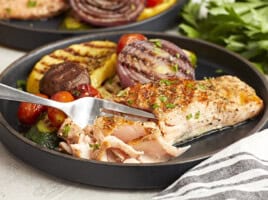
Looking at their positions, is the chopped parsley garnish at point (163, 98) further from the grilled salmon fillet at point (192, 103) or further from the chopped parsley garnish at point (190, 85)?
the chopped parsley garnish at point (190, 85)

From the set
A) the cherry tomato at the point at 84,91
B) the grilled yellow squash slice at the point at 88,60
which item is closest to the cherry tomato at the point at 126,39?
the grilled yellow squash slice at the point at 88,60

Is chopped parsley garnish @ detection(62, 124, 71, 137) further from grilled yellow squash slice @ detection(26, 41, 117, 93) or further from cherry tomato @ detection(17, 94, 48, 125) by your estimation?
grilled yellow squash slice @ detection(26, 41, 117, 93)

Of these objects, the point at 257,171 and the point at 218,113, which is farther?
the point at 218,113

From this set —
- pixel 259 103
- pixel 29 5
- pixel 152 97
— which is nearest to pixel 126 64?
pixel 152 97

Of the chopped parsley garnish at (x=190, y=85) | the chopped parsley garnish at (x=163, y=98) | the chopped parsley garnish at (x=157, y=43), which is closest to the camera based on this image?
the chopped parsley garnish at (x=163, y=98)

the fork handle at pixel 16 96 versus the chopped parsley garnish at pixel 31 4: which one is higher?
the fork handle at pixel 16 96

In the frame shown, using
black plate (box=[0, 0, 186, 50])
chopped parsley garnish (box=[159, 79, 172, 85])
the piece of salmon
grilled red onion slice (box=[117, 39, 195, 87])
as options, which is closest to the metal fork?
the piece of salmon

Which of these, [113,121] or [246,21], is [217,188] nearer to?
[113,121]
